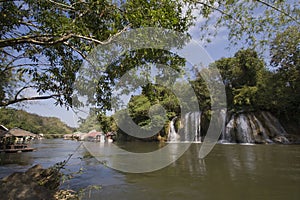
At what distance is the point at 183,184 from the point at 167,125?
20.3 metres

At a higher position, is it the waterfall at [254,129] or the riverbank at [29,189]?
the waterfall at [254,129]

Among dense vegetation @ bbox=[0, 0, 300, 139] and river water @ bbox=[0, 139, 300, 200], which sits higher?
dense vegetation @ bbox=[0, 0, 300, 139]

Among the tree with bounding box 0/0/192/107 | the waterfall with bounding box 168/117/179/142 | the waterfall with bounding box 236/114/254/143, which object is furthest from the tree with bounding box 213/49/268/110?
the tree with bounding box 0/0/192/107

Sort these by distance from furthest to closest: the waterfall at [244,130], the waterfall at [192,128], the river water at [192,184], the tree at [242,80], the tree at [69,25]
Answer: the waterfall at [192,128] → the tree at [242,80] → the waterfall at [244,130] → the river water at [192,184] → the tree at [69,25]

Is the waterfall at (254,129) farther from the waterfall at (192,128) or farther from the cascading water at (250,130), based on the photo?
the waterfall at (192,128)

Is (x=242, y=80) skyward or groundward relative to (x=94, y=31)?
skyward

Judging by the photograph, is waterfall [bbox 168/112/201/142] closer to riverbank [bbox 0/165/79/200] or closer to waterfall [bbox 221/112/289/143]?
waterfall [bbox 221/112/289/143]

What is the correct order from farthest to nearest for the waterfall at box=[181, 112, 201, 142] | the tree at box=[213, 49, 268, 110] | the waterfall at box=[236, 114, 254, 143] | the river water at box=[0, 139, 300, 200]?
1. the waterfall at box=[181, 112, 201, 142]
2. the tree at box=[213, 49, 268, 110]
3. the waterfall at box=[236, 114, 254, 143]
4. the river water at box=[0, 139, 300, 200]

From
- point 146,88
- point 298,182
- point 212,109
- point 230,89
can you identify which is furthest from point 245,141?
point 146,88

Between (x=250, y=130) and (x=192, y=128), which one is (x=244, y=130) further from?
(x=192, y=128)

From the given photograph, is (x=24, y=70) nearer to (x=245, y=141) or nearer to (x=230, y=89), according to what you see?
(x=245, y=141)

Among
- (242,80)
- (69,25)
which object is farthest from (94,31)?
(242,80)

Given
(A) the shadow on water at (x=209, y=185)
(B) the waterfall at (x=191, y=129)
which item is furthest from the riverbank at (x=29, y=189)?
(B) the waterfall at (x=191, y=129)

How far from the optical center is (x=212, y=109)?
76.0 feet
